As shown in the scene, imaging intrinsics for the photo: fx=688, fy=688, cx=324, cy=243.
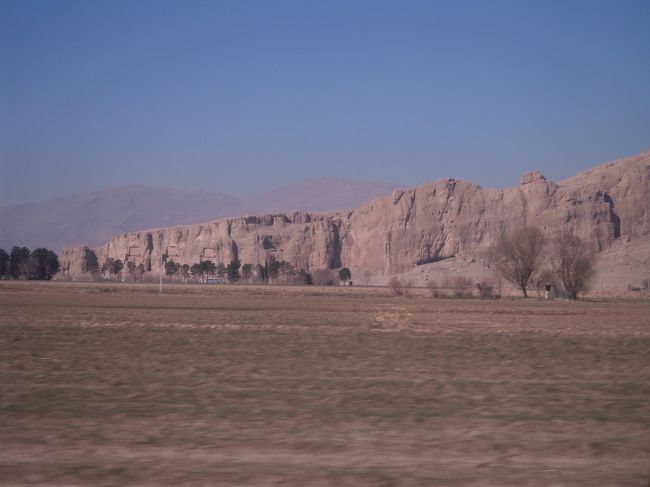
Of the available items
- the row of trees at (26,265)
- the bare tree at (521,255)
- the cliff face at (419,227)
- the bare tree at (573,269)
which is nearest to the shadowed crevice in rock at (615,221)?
the cliff face at (419,227)

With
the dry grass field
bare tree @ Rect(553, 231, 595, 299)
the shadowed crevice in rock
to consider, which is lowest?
the dry grass field

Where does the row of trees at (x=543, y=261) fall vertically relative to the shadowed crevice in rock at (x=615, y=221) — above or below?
below

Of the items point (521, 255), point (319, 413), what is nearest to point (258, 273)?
point (521, 255)

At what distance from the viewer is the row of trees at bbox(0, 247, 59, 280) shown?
137 metres

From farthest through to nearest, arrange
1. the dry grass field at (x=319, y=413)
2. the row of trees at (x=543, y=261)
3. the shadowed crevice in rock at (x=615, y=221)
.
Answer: the shadowed crevice in rock at (x=615, y=221) < the row of trees at (x=543, y=261) < the dry grass field at (x=319, y=413)

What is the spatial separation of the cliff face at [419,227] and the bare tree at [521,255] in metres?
51.1

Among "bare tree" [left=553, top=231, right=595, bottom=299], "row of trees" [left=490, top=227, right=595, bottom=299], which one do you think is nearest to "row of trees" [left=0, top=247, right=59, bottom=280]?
"row of trees" [left=490, top=227, right=595, bottom=299]

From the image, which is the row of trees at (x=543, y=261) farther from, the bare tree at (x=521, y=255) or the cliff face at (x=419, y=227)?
the cliff face at (x=419, y=227)

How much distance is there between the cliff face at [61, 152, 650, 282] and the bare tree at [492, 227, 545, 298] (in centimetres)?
5115

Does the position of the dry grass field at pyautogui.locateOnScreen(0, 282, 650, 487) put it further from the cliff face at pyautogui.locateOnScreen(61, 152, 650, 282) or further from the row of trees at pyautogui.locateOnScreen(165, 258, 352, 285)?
the row of trees at pyautogui.locateOnScreen(165, 258, 352, 285)

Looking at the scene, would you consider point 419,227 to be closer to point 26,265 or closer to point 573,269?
point 26,265

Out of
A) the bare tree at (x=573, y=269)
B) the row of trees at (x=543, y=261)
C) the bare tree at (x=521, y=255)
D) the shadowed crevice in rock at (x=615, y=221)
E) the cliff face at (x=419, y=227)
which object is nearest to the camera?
the bare tree at (x=573, y=269)

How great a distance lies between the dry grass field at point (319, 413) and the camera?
7.19m

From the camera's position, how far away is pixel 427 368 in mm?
14562
